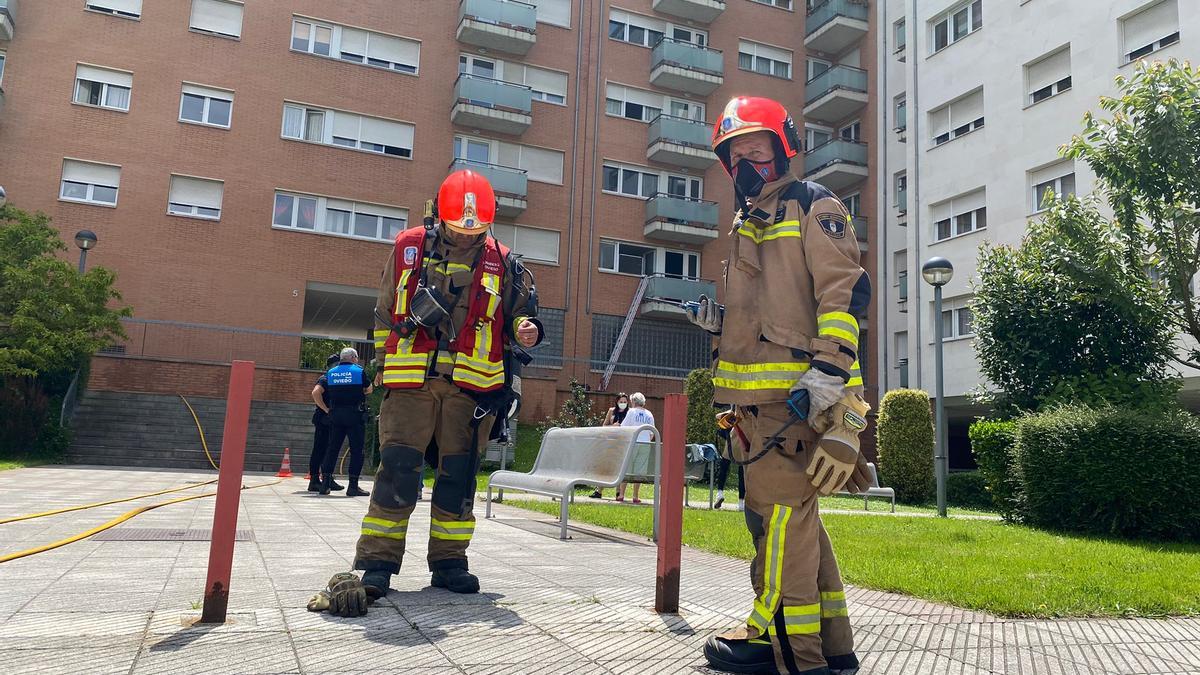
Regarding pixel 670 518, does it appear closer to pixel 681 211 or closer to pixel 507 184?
pixel 507 184

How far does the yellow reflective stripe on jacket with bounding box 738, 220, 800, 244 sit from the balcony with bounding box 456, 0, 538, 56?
87.8 feet

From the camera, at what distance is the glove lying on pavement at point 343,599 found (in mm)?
3658

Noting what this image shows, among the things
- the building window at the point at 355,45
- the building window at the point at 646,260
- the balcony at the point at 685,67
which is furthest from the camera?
the balcony at the point at 685,67

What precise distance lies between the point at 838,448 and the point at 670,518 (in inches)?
45.6

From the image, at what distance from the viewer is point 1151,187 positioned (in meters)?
11.3

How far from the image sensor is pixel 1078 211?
12570mm

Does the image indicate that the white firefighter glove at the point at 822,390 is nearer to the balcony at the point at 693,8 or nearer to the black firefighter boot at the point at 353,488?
the black firefighter boot at the point at 353,488

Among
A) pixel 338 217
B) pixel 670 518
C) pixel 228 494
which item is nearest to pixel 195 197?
pixel 338 217

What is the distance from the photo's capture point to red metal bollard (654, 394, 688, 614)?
400 cm

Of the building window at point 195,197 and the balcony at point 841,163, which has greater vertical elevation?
the balcony at point 841,163

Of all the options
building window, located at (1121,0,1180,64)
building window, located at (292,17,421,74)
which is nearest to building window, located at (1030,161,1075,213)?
building window, located at (1121,0,1180,64)

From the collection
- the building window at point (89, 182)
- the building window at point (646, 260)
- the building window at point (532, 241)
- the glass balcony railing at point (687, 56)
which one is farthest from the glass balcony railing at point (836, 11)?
the building window at point (89, 182)

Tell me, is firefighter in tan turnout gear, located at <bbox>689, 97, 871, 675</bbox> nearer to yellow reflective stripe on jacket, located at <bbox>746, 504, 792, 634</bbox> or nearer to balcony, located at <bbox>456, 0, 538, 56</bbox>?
yellow reflective stripe on jacket, located at <bbox>746, 504, 792, 634</bbox>

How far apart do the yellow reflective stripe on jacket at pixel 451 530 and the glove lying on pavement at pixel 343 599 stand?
731 millimetres
